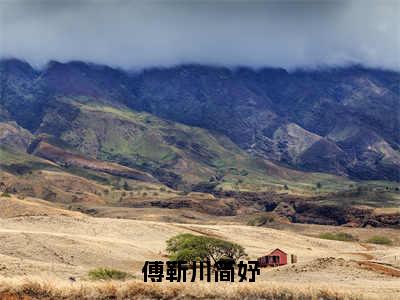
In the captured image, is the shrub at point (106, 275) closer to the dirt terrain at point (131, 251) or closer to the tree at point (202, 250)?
the dirt terrain at point (131, 251)

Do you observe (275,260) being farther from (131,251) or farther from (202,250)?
(131,251)

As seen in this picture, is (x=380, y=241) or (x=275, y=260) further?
(x=380, y=241)

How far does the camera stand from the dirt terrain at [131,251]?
4251 centimetres

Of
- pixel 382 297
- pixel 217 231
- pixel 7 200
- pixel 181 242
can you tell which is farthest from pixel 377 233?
pixel 382 297

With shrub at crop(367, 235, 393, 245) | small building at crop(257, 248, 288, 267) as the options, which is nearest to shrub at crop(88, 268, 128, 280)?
small building at crop(257, 248, 288, 267)

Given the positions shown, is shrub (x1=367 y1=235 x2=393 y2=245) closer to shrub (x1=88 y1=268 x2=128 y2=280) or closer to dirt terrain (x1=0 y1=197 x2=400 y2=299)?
dirt terrain (x1=0 y1=197 x2=400 y2=299)

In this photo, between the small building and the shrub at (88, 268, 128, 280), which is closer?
the shrub at (88, 268, 128, 280)

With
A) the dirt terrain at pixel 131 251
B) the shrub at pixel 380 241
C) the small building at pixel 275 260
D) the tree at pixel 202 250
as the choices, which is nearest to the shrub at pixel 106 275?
the dirt terrain at pixel 131 251

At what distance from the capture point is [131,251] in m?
70.0

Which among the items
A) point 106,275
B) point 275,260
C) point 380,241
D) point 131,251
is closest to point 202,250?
point 275,260

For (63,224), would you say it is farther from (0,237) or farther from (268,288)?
(268,288)

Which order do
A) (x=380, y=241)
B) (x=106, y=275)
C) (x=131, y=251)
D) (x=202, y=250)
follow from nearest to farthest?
(x=106, y=275)
(x=202, y=250)
(x=131, y=251)
(x=380, y=241)

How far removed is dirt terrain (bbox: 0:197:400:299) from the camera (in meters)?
42.5

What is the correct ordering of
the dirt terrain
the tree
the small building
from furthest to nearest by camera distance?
the small building < the tree < the dirt terrain
